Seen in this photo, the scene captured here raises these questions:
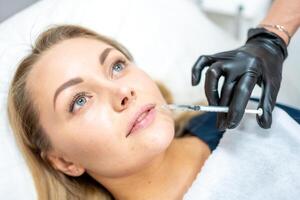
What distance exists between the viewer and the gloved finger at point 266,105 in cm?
93

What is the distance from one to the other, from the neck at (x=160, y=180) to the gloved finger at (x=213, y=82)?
0.76 feet

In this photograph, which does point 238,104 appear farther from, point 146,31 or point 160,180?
point 146,31

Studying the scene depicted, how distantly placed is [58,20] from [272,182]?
0.88m

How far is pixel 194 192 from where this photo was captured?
1.01 m

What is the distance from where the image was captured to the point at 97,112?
93 cm

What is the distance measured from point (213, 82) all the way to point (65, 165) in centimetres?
47

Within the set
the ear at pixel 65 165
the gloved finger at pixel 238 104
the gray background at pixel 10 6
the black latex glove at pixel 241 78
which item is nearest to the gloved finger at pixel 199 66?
the black latex glove at pixel 241 78

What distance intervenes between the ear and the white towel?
1.00 ft

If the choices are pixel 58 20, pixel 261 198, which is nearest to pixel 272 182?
pixel 261 198

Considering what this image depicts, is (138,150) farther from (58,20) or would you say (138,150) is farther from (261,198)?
(58,20)

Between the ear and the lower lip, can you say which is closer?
the lower lip

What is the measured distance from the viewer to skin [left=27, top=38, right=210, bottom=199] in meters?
0.92

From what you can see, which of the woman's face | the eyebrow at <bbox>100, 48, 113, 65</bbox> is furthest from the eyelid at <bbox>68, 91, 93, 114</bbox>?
the eyebrow at <bbox>100, 48, 113, 65</bbox>

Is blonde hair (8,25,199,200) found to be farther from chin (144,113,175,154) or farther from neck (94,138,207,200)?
chin (144,113,175,154)
